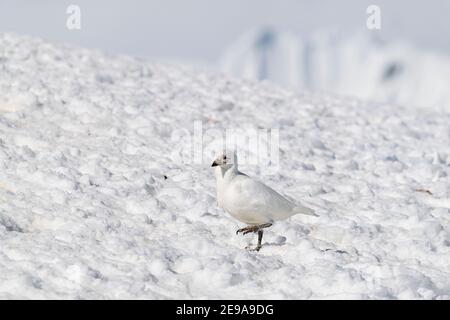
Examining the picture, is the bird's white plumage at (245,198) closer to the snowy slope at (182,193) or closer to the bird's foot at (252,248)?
the bird's foot at (252,248)

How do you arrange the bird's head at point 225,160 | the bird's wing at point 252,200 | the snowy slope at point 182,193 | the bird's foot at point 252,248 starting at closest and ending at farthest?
the snowy slope at point 182,193 → the bird's wing at point 252,200 → the bird's head at point 225,160 → the bird's foot at point 252,248

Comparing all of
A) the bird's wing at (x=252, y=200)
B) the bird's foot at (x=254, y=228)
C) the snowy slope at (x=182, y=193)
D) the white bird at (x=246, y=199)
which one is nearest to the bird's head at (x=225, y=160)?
the white bird at (x=246, y=199)

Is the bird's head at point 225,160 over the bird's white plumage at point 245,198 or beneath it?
over

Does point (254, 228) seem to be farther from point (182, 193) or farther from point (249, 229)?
point (182, 193)

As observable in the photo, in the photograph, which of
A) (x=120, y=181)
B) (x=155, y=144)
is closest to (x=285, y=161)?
(x=155, y=144)

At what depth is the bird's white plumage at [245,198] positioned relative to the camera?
22.6 feet

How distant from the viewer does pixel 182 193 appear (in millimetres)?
8297

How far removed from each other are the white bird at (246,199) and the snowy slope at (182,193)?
322 millimetres

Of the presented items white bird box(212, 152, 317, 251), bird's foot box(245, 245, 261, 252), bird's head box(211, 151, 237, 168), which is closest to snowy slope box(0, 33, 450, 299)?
bird's foot box(245, 245, 261, 252)

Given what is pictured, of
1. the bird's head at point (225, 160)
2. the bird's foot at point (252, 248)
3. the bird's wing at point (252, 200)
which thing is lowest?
the bird's foot at point (252, 248)

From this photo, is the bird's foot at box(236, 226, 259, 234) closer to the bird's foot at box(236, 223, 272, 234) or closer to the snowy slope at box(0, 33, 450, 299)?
the bird's foot at box(236, 223, 272, 234)

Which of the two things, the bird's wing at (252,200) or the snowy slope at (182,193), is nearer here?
the snowy slope at (182,193)

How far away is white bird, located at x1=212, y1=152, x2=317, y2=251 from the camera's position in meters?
6.89

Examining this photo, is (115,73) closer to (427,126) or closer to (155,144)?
(155,144)
